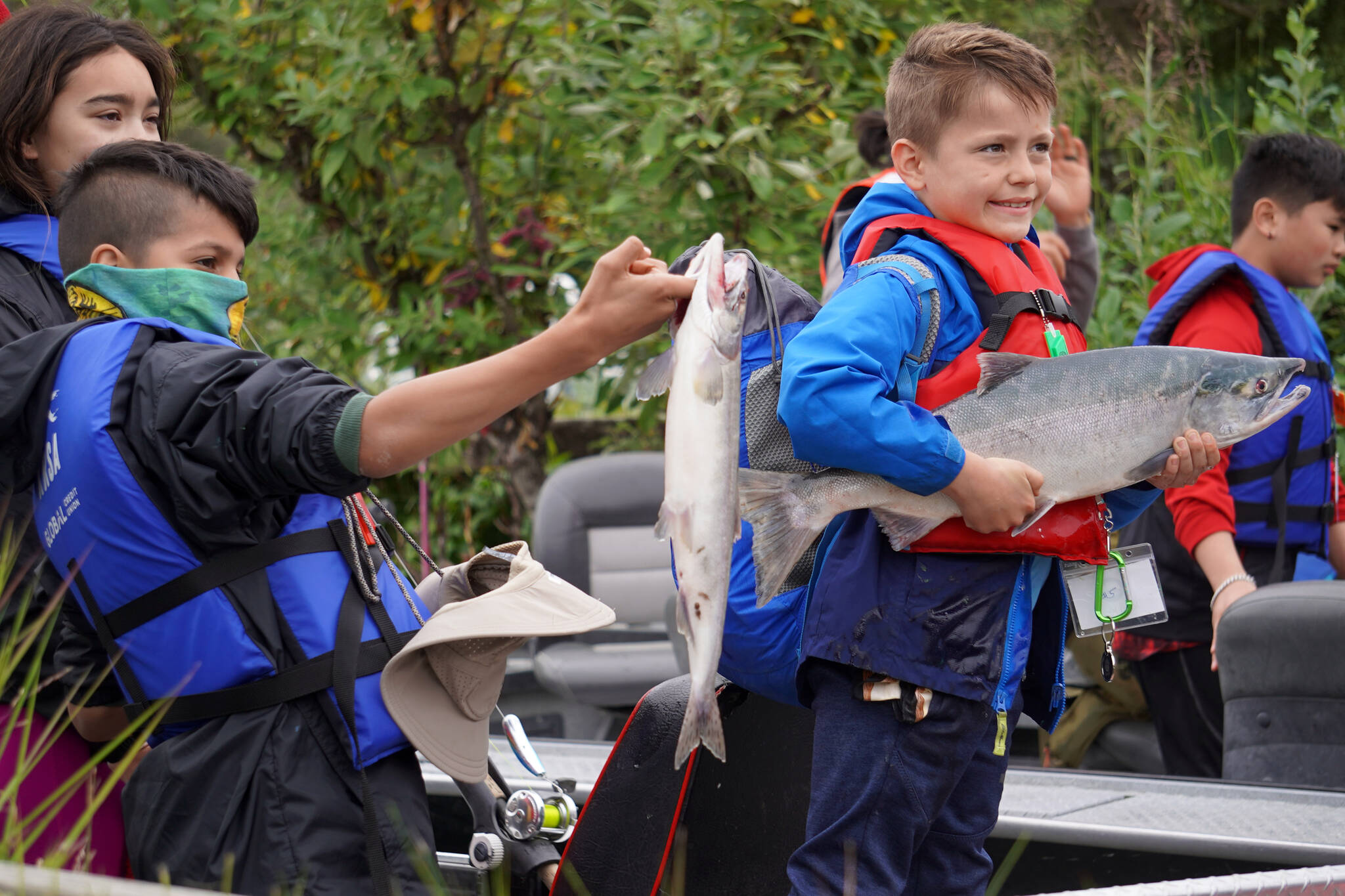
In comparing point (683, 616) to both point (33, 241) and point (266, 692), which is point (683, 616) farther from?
point (33, 241)

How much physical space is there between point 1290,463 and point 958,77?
6.68ft

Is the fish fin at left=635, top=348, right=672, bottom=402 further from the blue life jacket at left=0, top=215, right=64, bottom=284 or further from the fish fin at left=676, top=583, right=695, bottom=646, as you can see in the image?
the blue life jacket at left=0, top=215, right=64, bottom=284

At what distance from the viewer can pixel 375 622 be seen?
190 centimetres

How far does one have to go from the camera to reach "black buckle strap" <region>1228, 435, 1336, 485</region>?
3572 mm

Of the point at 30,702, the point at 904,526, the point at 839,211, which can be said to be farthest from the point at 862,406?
the point at 839,211

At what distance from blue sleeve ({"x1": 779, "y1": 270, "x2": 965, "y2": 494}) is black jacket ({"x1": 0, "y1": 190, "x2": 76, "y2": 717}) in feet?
3.98

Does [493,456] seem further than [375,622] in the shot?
Yes

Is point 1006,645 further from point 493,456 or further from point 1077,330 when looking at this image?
point 493,456

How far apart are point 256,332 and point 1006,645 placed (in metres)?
6.05

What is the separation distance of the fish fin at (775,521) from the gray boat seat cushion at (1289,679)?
1.79 m

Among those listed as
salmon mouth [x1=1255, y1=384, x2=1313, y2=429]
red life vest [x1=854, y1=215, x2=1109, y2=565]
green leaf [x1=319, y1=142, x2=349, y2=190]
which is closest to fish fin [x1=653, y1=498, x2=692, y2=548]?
red life vest [x1=854, y1=215, x2=1109, y2=565]

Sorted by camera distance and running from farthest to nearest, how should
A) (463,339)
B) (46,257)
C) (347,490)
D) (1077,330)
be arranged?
(463,339) → (46,257) → (1077,330) → (347,490)

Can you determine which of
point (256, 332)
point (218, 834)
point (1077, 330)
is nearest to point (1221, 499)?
point (1077, 330)

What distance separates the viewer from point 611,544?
5879 millimetres
